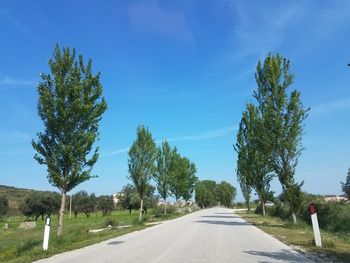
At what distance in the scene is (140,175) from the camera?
37.9 m

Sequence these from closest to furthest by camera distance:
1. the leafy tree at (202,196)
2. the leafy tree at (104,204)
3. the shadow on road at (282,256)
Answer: the shadow on road at (282,256)
the leafy tree at (104,204)
the leafy tree at (202,196)

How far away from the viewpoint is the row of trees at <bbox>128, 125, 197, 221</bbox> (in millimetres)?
38125

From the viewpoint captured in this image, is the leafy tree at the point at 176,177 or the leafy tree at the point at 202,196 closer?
the leafy tree at the point at 176,177

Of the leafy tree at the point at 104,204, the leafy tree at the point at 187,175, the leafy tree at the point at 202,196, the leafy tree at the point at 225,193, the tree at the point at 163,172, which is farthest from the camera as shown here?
the leafy tree at the point at 225,193

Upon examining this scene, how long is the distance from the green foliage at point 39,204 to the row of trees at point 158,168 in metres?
32.7

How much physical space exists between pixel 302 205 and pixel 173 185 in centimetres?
3233

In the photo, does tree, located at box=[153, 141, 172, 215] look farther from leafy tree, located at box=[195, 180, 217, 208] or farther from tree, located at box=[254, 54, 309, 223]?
leafy tree, located at box=[195, 180, 217, 208]

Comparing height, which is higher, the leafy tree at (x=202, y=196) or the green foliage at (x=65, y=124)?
the leafy tree at (x=202, y=196)

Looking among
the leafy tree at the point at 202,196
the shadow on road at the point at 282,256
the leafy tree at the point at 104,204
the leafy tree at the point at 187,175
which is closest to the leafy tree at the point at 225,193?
the leafy tree at the point at 202,196

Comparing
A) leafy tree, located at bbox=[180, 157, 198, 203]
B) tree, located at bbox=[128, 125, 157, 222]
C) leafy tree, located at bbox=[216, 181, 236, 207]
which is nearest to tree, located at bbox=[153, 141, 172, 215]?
leafy tree, located at bbox=[180, 157, 198, 203]

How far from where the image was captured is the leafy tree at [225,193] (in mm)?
152375

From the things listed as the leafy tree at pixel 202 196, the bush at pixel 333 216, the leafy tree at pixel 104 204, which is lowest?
the bush at pixel 333 216

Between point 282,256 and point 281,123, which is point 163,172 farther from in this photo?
point 282,256

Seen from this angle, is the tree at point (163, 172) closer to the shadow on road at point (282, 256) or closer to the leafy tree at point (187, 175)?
the leafy tree at point (187, 175)
